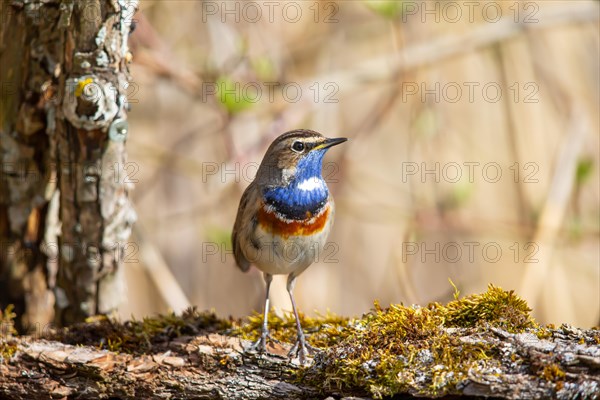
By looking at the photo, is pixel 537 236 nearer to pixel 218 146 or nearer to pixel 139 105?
pixel 218 146

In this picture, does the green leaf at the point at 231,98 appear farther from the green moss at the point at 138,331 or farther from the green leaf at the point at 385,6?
the green moss at the point at 138,331

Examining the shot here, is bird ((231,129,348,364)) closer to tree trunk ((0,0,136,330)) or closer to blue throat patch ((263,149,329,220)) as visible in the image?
blue throat patch ((263,149,329,220))

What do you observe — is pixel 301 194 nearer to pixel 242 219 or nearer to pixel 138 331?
pixel 242 219

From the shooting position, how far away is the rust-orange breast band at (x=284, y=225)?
13.3 ft

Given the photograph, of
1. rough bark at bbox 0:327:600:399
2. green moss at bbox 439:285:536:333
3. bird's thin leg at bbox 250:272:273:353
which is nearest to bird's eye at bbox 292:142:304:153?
bird's thin leg at bbox 250:272:273:353

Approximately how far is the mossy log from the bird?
390 mm

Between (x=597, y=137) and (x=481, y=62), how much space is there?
1487 mm

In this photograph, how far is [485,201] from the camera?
7652 mm

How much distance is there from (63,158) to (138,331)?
3.57 ft

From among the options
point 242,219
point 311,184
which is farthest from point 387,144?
point 242,219

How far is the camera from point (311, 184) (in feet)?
13.9

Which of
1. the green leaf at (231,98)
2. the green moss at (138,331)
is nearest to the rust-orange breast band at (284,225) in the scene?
the green moss at (138,331)

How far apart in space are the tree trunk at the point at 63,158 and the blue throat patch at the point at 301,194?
0.90 metres

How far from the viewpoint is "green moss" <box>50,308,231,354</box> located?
150 inches
